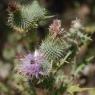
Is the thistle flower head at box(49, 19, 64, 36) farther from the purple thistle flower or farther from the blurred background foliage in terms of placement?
the purple thistle flower

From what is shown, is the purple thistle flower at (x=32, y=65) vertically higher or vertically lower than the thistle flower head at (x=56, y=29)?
lower

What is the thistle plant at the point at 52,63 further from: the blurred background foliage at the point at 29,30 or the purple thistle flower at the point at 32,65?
the blurred background foliage at the point at 29,30

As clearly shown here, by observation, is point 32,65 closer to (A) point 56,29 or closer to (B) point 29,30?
(A) point 56,29

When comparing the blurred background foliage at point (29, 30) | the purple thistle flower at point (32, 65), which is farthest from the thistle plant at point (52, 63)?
the blurred background foliage at point (29, 30)

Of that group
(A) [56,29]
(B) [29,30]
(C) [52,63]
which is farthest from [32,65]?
→ (B) [29,30]

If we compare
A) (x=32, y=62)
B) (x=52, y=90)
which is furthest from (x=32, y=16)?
(x=52, y=90)
